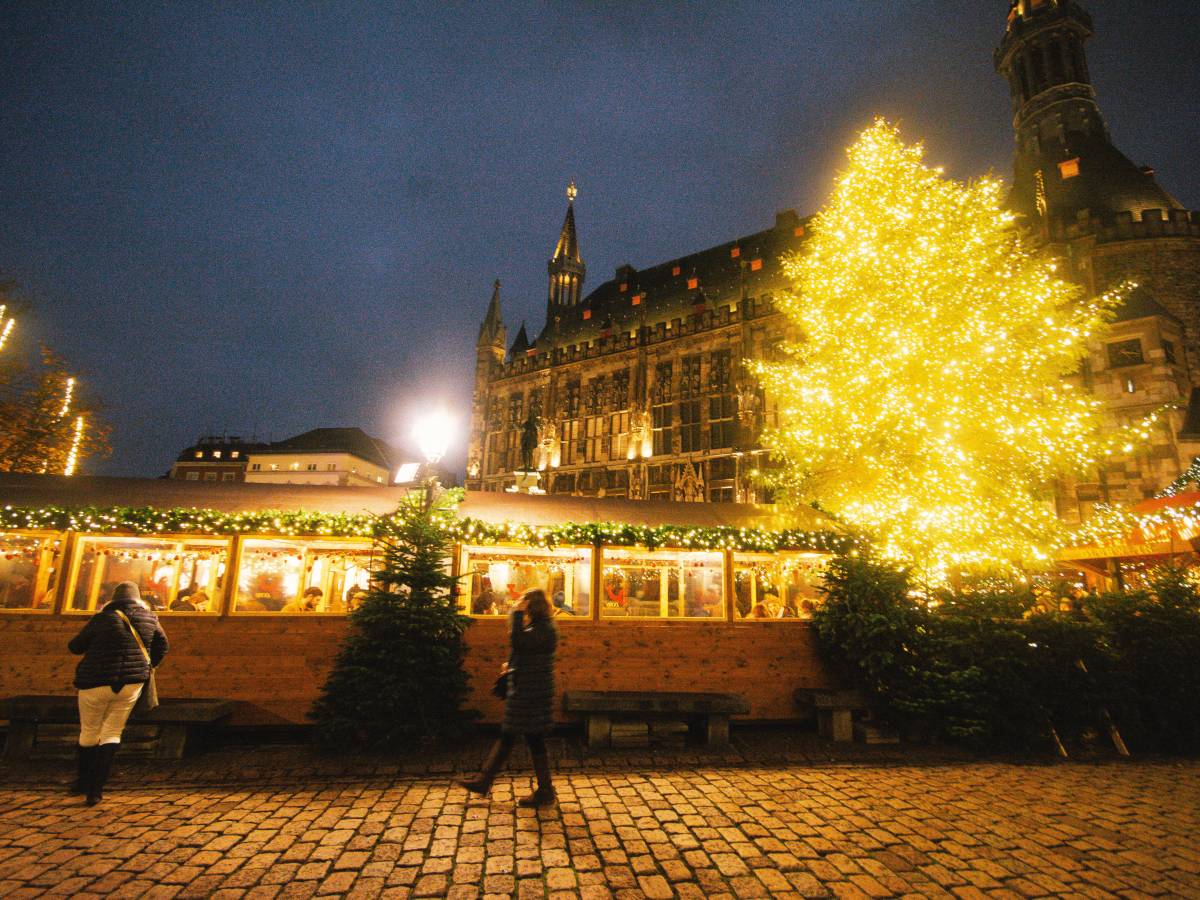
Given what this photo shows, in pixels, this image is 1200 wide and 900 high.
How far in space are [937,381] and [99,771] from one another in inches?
489

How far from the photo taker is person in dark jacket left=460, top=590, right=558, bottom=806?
460 cm

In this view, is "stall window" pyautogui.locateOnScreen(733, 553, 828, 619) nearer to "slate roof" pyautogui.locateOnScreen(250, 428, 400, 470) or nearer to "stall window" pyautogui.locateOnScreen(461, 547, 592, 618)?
"stall window" pyautogui.locateOnScreen(461, 547, 592, 618)

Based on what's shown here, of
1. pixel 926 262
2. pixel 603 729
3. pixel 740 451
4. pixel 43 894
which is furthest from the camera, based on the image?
pixel 740 451

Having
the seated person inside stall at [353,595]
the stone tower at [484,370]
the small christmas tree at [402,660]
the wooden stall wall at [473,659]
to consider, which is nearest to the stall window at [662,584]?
the wooden stall wall at [473,659]

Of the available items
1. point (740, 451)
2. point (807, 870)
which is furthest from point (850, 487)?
point (740, 451)

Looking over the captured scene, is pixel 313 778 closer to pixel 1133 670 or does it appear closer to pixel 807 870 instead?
pixel 807 870

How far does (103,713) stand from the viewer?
472 centimetres

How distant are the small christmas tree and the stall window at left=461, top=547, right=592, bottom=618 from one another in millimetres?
931

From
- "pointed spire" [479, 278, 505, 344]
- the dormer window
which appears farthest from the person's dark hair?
"pointed spire" [479, 278, 505, 344]

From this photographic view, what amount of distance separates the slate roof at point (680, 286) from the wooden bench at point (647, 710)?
28.8m

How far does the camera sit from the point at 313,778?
17.4 ft

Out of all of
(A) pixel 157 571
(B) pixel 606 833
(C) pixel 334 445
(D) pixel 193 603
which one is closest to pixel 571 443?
(A) pixel 157 571

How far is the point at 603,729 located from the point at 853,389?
781cm

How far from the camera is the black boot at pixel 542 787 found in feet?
14.9
